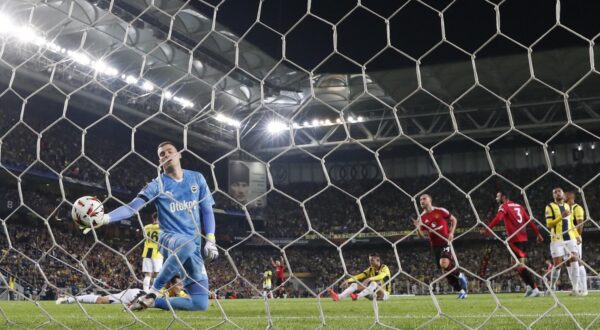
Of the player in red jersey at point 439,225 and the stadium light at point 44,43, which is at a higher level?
the stadium light at point 44,43

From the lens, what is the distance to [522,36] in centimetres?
1358

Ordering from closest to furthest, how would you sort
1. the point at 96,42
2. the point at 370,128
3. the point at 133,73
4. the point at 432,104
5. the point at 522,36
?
the point at 522,36 < the point at 96,42 < the point at 133,73 < the point at 432,104 < the point at 370,128

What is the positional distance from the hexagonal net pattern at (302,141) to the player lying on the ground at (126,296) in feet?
0.22

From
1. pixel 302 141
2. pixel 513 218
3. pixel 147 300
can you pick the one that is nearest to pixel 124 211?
pixel 147 300

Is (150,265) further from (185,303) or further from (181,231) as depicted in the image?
(185,303)

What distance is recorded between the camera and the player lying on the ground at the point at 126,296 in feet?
12.8

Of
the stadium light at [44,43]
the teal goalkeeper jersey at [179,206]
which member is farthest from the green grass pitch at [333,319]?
the stadium light at [44,43]

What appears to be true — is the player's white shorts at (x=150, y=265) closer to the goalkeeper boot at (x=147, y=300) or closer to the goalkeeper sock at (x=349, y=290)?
the goalkeeper sock at (x=349, y=290)

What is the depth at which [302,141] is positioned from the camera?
2866 cm

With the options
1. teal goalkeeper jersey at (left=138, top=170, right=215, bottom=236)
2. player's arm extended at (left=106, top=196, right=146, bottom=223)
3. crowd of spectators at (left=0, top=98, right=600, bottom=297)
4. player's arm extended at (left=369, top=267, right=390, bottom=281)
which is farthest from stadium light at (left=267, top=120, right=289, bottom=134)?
crowd of spectators at (left=0, top=98, right=600, bottom=297)

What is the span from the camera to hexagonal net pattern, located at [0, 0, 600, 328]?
3.62 m

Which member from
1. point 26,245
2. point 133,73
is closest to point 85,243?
point 26,245

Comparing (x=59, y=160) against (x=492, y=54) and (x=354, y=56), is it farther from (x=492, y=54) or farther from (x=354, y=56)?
(x=492, y=54)

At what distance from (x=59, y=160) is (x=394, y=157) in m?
21.4
